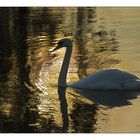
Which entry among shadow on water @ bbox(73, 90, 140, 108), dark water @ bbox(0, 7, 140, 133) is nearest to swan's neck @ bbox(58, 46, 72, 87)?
dark water @ bbox(0, 7, 140, 133)

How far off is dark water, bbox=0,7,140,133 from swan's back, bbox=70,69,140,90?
0.05 metres

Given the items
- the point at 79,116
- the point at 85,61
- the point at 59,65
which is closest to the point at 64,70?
the point at 59,65

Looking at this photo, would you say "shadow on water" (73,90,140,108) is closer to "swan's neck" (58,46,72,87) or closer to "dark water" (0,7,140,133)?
"dark water" (0,7,140,133)

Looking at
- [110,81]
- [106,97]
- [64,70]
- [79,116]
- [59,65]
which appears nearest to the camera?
[79,116]

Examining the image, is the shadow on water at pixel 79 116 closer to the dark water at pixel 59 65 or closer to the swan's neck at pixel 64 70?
the dark water at pixel 59 65

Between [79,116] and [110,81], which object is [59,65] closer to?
[110,81]

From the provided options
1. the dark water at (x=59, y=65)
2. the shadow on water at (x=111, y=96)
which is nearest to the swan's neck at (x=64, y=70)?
the dark water at (x=59, y=65)

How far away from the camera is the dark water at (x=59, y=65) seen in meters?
4.25

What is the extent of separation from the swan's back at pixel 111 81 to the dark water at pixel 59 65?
5 centimetres

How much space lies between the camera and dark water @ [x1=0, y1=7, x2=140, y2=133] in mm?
4254

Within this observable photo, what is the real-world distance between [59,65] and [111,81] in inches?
25.5

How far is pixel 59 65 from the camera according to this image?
542 cm

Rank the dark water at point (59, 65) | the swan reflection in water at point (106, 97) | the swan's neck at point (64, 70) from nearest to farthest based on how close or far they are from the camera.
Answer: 1. the dark water at point (59, 65)
2. the swan reflection in water at point (106, 97)
3. the swan's neck at point (64, 70)

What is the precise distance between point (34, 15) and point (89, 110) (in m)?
2.35
